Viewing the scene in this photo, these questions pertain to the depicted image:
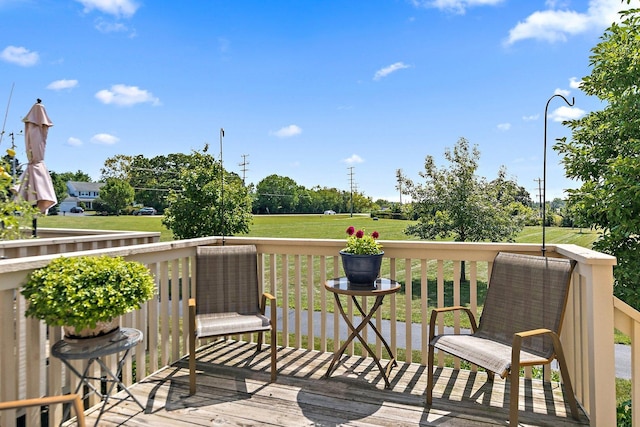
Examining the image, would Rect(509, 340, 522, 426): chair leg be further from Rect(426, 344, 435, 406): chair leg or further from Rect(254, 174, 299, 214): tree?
Rect(254, 174, 299, 214): tree

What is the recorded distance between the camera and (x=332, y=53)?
1182 cm


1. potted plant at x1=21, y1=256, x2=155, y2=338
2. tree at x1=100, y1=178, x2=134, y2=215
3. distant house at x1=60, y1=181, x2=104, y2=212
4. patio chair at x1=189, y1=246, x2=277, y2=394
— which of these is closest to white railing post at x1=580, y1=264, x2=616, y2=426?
patio chair at x1=189, y1=246, x2=277, y2=394

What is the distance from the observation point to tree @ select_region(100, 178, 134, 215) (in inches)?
1623

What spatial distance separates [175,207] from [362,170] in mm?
33961

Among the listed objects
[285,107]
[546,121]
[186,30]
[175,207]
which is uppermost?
[285,107]

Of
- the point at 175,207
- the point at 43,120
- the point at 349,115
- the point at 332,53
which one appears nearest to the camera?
the point at 43,120

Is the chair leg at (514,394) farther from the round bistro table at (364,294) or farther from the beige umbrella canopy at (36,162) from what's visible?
the beige umbrella canopy at (36,162)


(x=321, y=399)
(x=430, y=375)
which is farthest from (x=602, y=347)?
(x=321, y=399)

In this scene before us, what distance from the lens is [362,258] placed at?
2896 mm

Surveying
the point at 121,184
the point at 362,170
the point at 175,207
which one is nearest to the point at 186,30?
the point at 175,207

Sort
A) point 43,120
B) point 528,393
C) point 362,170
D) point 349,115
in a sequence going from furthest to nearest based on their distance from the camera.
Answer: point 362,170
point 349,115
point 43,120
point 528,393

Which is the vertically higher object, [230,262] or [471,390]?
[230,262]

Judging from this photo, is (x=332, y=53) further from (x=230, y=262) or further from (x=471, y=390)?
(x=471, y=390)

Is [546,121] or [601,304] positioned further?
[546,121]
